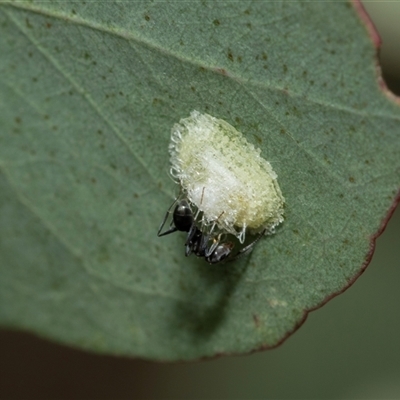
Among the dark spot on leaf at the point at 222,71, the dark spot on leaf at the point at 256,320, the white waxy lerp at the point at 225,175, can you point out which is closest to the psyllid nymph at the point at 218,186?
the white waxy lerp at the point at 225,175

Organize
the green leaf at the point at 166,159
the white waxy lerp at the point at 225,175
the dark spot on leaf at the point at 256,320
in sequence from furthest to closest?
the dark spot on leaf at the point at 256,320, the white waxy lerp at the point at 225,175, the green leaf at the point at 166,159

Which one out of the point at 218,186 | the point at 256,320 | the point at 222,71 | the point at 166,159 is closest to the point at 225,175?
the point at 218,186

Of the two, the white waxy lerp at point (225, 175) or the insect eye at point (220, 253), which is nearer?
the white waxy lerp at point (225, 175)

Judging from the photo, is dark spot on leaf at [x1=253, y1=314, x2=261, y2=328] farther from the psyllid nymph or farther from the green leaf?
the psyllid nymph

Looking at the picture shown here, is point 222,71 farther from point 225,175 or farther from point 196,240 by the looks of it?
point 196,240

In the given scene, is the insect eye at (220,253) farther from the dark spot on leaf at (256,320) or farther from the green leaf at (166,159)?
the dark spot on leaf at (256,320)

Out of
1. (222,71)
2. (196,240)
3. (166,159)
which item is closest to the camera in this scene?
(222,71)
